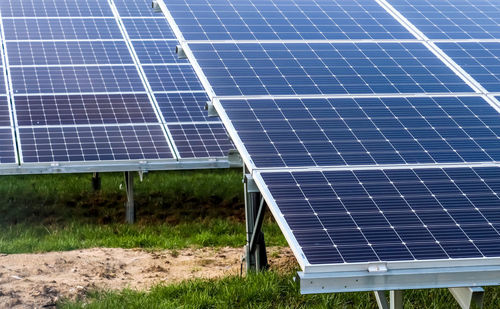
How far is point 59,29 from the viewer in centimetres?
1959

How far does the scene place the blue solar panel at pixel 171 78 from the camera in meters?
17.7

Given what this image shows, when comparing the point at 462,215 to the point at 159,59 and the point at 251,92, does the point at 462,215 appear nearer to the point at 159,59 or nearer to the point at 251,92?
the point at 251,92

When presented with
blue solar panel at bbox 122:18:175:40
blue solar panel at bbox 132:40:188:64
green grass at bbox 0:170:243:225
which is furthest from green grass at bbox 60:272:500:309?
blue solar panel at bbox 122:18:175:40

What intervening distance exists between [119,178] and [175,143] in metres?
4.58

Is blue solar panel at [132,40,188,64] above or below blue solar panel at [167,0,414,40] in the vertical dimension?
below

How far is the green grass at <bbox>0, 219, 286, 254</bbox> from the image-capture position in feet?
43.9

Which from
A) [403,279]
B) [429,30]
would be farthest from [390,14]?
[403,279]

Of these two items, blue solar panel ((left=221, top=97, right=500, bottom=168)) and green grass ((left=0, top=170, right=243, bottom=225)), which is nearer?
blue solar panel ((left=221, top=97, right=500, bottom=168))

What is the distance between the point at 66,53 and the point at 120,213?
4025 mm

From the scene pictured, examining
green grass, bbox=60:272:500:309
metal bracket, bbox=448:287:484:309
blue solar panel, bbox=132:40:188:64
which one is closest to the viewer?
metal bracket, bbox=448:287:484:309

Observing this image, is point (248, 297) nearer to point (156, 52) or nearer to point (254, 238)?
point (254, 238)

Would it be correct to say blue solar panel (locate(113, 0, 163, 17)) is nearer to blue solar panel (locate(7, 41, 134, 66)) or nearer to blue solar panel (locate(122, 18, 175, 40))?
blue solar panel (locate(122, 18, 175, 40))

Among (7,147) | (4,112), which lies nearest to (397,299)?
(7,147)

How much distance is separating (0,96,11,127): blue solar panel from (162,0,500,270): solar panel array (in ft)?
15.7
